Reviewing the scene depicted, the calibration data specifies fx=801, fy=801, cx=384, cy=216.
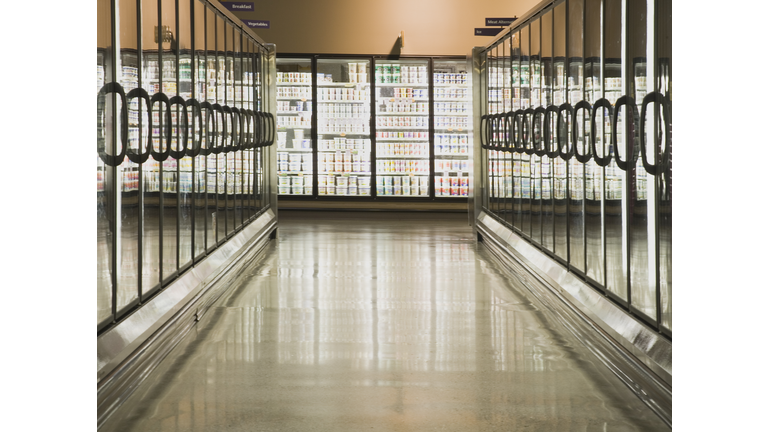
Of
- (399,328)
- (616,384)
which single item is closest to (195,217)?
(399,328)

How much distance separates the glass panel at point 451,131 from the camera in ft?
40.1

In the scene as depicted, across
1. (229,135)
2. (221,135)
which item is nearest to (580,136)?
(221,135)

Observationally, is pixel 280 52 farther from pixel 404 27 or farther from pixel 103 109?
pixel 103 109

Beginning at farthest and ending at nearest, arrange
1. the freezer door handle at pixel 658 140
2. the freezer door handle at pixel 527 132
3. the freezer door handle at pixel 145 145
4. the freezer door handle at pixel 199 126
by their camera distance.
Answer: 1. the freezer door handle at pixel 527 132
2. the freezer door handle at pixel 199 126
3. the freezer door handle at pixel 145 145
4. the freezer door handle at pixel 658 140

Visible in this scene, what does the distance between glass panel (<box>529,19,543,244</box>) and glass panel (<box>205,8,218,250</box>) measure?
243 centimetres

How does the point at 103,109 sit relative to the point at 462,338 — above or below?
above

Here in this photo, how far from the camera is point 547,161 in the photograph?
19.3 ft

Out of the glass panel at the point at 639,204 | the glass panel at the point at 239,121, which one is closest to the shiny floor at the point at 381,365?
the glass panel at the point at 639,204

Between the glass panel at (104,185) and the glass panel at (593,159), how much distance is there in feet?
7.91

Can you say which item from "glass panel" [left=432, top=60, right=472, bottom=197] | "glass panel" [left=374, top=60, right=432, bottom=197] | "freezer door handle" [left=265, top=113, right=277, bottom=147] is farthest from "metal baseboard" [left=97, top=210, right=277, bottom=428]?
"glass panel" [left=432, top=60, right=472, bottom=197]

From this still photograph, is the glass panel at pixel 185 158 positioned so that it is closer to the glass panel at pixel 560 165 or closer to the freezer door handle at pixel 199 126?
the freezer door handle at pixel 199 126

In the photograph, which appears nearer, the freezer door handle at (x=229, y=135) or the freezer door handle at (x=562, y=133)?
the freezer door handle at (x=562, y=133)
